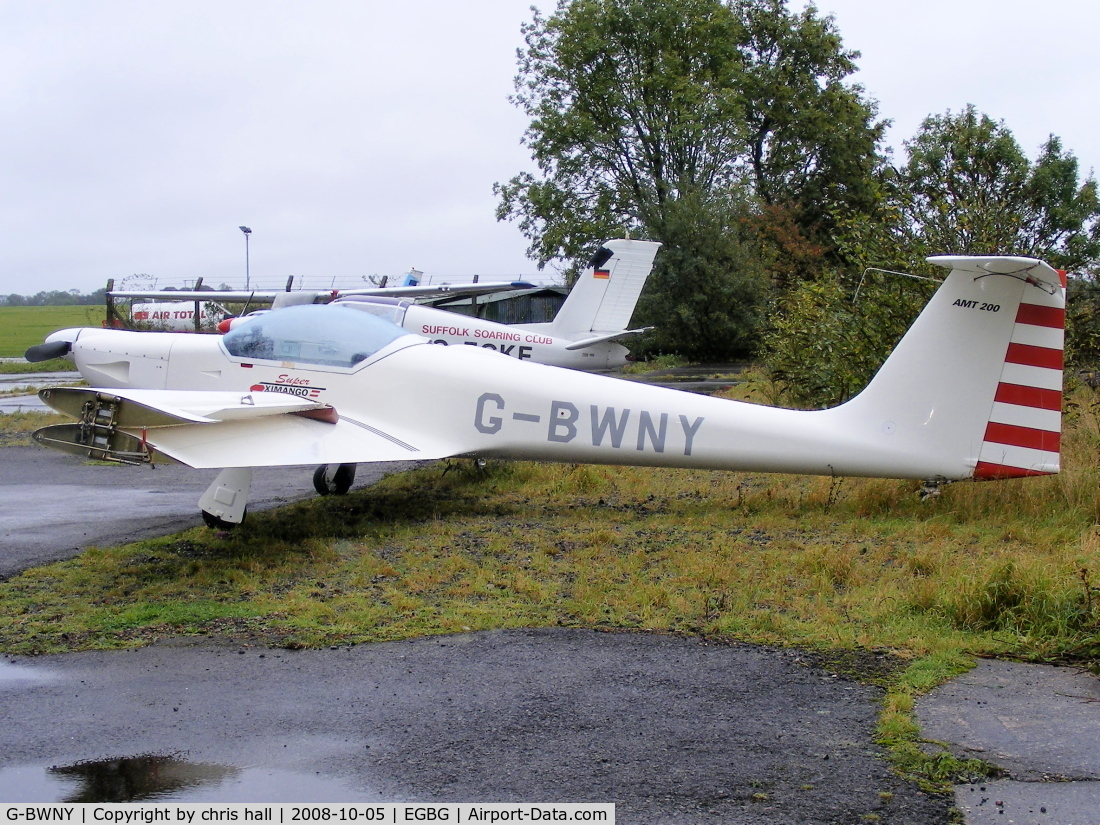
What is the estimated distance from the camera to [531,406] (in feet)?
28.4

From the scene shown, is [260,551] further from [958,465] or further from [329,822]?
[958,465]

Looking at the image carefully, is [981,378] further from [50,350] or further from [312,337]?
[50,350]

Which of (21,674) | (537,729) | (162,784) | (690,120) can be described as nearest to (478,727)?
A: (537,729)

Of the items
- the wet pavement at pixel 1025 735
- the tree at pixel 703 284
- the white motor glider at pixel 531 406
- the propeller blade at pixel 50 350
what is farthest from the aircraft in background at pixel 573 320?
the wet pavement at pixel 1025 735

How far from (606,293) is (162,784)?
19.8m

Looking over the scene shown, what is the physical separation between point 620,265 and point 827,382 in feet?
39.0

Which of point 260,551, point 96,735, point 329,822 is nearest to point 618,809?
point 329,822

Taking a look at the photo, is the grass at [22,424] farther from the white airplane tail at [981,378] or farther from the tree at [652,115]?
the tree at [652,115]

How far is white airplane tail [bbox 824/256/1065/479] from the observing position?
7277 millimetres

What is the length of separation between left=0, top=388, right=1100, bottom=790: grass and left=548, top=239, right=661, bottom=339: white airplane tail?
12.9m

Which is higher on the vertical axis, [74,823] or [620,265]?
[620,265]

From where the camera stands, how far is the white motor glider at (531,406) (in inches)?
290

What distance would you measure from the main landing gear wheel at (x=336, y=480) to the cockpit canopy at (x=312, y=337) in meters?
1.45

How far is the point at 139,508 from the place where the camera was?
9.69 m
